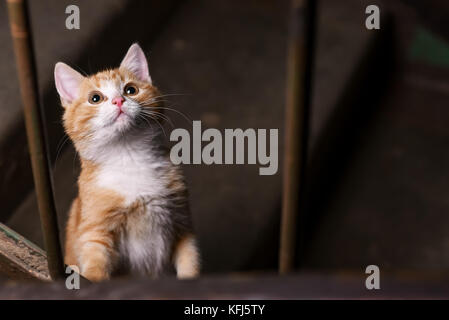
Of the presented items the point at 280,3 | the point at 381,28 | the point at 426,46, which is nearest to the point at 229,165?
the point at 280,3

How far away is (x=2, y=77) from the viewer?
5.63 ft

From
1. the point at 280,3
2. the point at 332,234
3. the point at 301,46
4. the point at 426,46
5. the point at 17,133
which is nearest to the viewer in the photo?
the point at 301,46

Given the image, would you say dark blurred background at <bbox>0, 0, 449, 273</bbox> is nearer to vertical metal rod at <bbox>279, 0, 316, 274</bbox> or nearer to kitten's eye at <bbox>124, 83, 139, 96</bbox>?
kitten's eye at <bbox>124, 83, 139, 96</bbox>

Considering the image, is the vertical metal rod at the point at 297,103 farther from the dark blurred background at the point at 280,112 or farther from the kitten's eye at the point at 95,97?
the dark blurred background at the point at 280,112

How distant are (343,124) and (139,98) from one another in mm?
1650

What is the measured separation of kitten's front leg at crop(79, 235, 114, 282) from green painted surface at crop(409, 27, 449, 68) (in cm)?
213

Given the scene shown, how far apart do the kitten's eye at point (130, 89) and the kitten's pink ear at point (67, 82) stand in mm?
71

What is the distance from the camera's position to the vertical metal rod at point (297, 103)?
67 cm

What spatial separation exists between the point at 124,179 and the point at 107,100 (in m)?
0.13

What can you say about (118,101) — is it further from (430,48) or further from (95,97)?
(430,48)

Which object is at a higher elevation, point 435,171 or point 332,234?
point 435,171

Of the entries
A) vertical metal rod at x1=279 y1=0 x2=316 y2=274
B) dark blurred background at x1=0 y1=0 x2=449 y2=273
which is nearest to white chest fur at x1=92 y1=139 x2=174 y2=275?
vertical metal rod at x1=279 y1=0 x2=316 y2=274

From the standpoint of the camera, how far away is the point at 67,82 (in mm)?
1049

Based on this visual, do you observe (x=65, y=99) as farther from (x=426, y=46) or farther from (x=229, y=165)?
(x=426, y=46)
